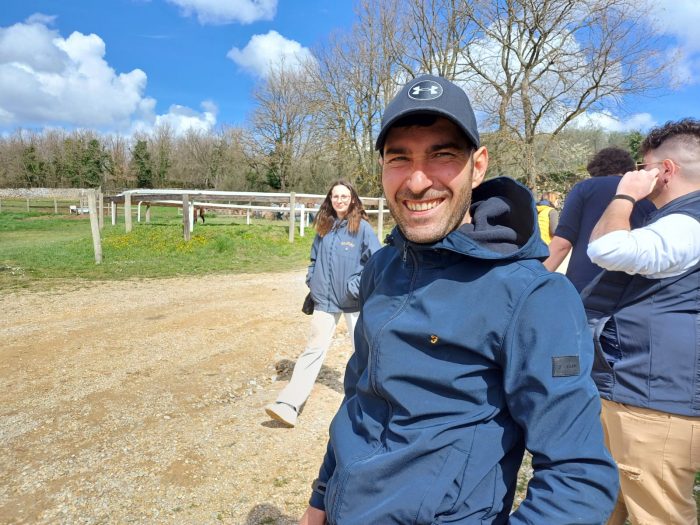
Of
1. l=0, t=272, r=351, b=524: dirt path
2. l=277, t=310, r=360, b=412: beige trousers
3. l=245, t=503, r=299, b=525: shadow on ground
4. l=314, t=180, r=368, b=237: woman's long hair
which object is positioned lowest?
l=245, t=503, r=299, b=525: shadow on ground

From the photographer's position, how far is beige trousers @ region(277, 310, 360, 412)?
404 centimetres

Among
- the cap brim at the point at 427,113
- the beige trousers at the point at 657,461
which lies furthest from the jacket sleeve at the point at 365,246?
the cap brim at the point at 427,113

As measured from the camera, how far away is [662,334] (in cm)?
184

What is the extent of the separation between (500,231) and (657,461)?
1.36m

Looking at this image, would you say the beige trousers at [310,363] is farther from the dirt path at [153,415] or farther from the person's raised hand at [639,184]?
the person's raised hand at [639,184]

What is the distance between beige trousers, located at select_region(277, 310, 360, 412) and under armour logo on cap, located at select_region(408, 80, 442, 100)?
10.1 ft

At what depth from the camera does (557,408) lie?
1055 millimetres

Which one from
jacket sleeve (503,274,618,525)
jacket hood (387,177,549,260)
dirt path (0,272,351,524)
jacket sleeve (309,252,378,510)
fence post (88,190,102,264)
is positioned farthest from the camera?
fence post (88,190,102,264)

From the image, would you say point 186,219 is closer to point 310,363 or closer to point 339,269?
point 339,269

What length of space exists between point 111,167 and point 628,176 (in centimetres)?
6046

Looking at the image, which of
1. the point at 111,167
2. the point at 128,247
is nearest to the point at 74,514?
the point at 128,247

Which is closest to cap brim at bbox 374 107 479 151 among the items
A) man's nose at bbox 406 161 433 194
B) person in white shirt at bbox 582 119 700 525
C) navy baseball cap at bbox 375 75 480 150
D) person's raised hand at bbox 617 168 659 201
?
navy baseball cap at bbox 375 75 480 150

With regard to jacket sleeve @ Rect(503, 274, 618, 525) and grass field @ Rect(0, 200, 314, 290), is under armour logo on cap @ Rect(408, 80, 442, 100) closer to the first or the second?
jacket sleeve @ Rect(503, 274, 618, 525)

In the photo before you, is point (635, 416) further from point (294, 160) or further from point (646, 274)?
point (294, 160)
